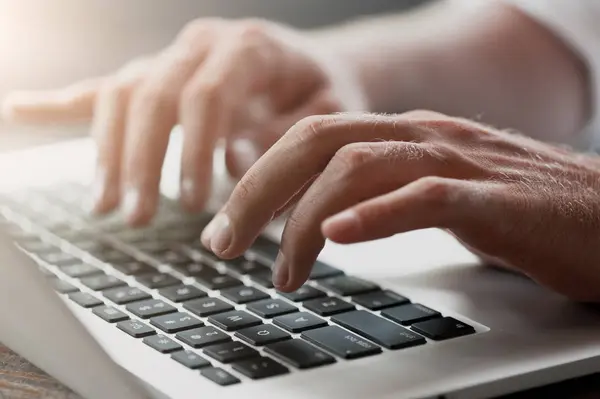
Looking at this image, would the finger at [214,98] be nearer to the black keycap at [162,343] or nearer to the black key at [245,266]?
the black key at [245,266]

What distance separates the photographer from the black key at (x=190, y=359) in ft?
1.20

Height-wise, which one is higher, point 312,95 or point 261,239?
point 312,95

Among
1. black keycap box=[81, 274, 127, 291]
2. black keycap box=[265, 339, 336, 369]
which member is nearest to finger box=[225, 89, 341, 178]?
black keycap box=[81, 274, 127, 291]

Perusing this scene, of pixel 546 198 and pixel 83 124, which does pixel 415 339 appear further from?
pixel 83 124

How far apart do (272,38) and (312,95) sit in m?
0.06

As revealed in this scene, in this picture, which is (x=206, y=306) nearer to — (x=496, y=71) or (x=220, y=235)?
(x=220, y=235)

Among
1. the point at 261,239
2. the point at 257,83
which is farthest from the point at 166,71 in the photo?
the point at 261,239

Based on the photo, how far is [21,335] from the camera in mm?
365

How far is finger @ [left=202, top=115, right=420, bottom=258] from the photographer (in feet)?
1.40

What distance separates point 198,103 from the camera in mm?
668

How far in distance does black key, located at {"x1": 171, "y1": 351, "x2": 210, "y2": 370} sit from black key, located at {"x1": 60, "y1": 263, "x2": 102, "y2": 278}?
0.47ft

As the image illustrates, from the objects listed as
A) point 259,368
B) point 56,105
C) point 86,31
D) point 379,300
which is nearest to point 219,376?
point 259,368

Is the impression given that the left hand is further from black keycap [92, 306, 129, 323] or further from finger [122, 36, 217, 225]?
finger [122, 36, 217, 225]

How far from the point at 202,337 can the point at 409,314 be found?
0.10 meters
